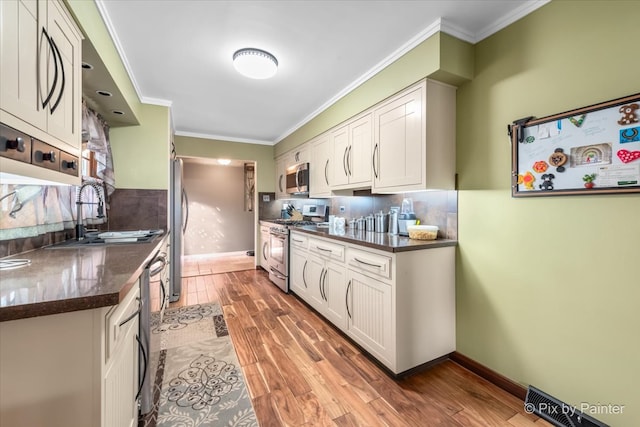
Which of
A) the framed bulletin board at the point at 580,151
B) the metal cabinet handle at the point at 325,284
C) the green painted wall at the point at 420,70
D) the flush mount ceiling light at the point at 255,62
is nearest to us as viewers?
the framed bulletin board at the point at 580,151

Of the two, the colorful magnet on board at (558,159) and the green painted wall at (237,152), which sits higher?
the green painted wall at (237,152)

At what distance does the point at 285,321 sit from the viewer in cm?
276

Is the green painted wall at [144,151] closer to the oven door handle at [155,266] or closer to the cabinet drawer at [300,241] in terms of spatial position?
the cabinet drawer at [300,241]

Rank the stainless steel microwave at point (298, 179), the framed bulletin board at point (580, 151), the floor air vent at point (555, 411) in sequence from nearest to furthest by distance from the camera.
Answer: the framed bulletin board at point (580, 151), the floor air vent at point (555, 411), the stainless steel microwave at point (298, 179)

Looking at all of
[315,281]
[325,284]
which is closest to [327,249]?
[325,284]

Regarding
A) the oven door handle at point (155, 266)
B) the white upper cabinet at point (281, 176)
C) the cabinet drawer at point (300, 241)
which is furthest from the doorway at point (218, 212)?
the oven door handle at point (155, 266)

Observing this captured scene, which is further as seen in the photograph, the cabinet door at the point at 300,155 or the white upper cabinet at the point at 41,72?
the cabinet door at the point at 300,155

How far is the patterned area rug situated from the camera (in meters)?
1.51

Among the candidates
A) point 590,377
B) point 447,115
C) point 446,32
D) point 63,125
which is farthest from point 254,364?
point 446,32

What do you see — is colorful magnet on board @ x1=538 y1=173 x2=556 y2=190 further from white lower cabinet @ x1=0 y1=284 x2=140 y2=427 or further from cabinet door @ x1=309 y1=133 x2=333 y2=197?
white lower cabinet @ x1=0 y1=284 x2=140 y2=427

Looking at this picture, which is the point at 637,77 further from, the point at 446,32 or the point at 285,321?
the point at 285,321

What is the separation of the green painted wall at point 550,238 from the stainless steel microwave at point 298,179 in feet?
6.99

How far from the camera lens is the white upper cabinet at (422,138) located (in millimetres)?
1948

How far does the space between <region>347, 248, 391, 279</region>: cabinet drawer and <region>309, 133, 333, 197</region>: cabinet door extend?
46.9 inches
